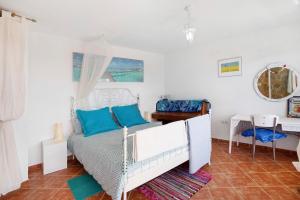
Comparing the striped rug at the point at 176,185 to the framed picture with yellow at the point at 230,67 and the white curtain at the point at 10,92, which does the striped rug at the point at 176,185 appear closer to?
the white curtain at the point at 10,92

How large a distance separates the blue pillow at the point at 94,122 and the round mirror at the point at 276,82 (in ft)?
10.3

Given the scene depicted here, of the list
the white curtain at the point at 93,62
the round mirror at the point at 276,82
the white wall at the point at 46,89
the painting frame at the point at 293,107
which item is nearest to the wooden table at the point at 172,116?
the round mirror at the point at 276,82

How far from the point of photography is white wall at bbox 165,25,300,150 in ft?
10.6

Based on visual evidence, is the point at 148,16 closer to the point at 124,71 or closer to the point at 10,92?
the point at 124,71

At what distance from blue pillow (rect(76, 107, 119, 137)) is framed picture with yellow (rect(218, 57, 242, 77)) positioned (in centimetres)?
280

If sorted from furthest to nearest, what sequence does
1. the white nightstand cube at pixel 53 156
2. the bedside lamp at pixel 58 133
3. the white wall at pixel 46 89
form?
the bedside lamp at pixel 58 133
the white wall at pixel 46 89
the white nightstand cube at pixel 53 156

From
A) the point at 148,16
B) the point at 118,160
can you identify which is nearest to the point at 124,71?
the point at 148,16

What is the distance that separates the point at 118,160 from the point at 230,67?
10.8ft

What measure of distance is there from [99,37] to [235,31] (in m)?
2.74

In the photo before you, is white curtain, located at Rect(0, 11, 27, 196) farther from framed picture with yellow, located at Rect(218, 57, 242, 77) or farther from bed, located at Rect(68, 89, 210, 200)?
framed picture with yellow, located at Rect(218, 57, 242, 77)

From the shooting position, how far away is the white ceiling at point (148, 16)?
214 cm

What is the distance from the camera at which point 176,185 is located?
89.7 inches

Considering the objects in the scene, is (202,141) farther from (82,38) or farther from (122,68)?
(82,38)

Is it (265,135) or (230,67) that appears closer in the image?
(265,135)
